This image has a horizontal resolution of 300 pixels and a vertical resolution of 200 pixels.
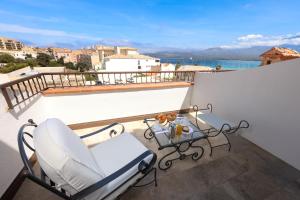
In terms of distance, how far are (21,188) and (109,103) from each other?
177 centimetres

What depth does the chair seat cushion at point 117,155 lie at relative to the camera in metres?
1.30

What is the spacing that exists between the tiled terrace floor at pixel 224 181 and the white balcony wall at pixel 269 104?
0.25 m

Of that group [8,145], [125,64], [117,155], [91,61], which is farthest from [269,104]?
[91,61]

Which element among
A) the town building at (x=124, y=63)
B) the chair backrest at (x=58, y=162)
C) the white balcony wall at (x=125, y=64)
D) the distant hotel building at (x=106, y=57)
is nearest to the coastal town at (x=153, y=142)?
the chair backrest at (x=58, y=162)

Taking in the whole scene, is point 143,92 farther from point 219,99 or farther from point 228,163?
point 228,163

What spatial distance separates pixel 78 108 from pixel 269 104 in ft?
11.2

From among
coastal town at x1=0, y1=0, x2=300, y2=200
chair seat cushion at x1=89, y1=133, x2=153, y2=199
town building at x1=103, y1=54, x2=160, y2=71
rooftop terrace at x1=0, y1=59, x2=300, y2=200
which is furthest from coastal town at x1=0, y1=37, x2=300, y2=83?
chair seat cushion at x1=89, y1=133, x2=153, y2=199

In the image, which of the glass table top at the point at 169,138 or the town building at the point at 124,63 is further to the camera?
the town building at the point at 124,63

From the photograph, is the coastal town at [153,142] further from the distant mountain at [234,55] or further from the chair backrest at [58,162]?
the distant mountain at [234,55]

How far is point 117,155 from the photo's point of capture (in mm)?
1579

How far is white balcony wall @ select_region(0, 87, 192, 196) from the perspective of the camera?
1536 millimetres

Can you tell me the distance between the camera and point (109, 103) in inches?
115

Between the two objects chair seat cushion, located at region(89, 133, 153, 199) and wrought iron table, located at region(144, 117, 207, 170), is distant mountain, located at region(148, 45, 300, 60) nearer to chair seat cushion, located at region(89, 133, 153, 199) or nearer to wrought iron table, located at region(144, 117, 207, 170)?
wrought iron table, located at region(144, 117, 207, 170)

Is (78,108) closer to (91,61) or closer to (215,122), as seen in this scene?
(215,122)
